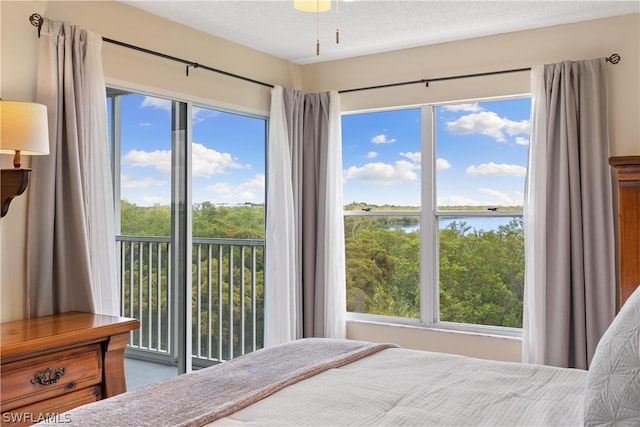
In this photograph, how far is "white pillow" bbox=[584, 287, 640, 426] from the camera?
1075mm

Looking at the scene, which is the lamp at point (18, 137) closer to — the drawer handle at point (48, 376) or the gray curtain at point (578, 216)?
the drawer handle at point (48, 376)

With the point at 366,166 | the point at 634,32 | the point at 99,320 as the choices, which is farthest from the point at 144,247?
the point at 634,32

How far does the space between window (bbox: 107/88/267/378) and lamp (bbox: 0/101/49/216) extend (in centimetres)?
87

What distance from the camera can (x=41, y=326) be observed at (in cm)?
249

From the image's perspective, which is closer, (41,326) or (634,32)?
(41,326)

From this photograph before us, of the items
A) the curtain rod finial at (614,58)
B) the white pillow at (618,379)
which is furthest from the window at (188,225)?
the white pillow at (618,379)

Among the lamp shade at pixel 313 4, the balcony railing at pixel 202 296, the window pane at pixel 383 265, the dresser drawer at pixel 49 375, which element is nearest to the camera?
the dresser drawer at pixel 49 375

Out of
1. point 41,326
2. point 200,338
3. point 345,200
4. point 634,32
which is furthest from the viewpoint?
point 345,200

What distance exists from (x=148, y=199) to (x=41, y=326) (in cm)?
124

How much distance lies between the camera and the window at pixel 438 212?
3980 millimetres

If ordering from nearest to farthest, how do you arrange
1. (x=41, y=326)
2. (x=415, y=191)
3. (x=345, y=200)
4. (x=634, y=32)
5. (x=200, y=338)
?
1. (x=41, y=326)
2. (x=634, y=32)
3. (x=200, y=338)
4. (x=415, y=191)
5. (x=345, y=200)

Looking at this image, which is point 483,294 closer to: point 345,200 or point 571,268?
point 571,268

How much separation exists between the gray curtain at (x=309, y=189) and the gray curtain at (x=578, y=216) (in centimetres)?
169

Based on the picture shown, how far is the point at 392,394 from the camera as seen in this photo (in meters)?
1.72
